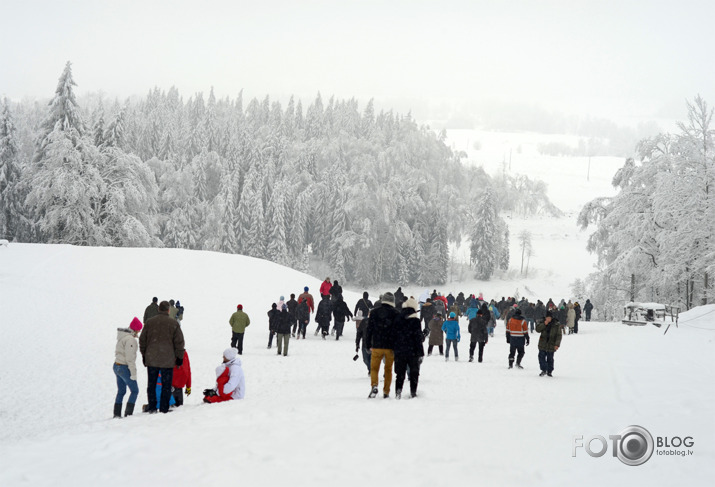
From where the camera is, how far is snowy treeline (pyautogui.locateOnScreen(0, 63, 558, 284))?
4175 centimetres

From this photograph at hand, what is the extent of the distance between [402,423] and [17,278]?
2301 cm

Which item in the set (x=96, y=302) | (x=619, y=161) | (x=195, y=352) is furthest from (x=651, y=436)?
(x=619, y=161)

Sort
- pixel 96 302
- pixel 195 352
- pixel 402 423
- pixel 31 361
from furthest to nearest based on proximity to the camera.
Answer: pixel 96 302 < pixel 195 352 < pixel 31 361 < pixel 402 423

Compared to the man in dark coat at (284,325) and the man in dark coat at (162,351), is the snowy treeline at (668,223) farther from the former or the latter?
the man in dark coat at (162,351)

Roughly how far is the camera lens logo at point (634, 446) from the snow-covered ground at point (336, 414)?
4.8 inches

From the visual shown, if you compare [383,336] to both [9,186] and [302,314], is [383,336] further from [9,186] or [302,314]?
[9,186]

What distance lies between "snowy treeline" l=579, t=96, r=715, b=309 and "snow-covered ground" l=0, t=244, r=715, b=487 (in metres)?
8.07

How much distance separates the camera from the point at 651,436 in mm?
6504

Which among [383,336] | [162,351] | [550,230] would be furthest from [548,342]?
[550,230]

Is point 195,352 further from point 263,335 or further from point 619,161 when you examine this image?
point 619,161

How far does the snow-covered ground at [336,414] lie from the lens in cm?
560

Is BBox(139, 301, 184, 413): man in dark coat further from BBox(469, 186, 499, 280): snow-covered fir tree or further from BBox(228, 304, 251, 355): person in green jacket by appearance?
BBox(469, 186, 499, 280): snow-covered fir tree

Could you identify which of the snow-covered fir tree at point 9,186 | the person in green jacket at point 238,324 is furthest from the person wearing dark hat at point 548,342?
the snow-covered fir tree at point 9,186

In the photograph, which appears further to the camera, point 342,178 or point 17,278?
point 342,178
